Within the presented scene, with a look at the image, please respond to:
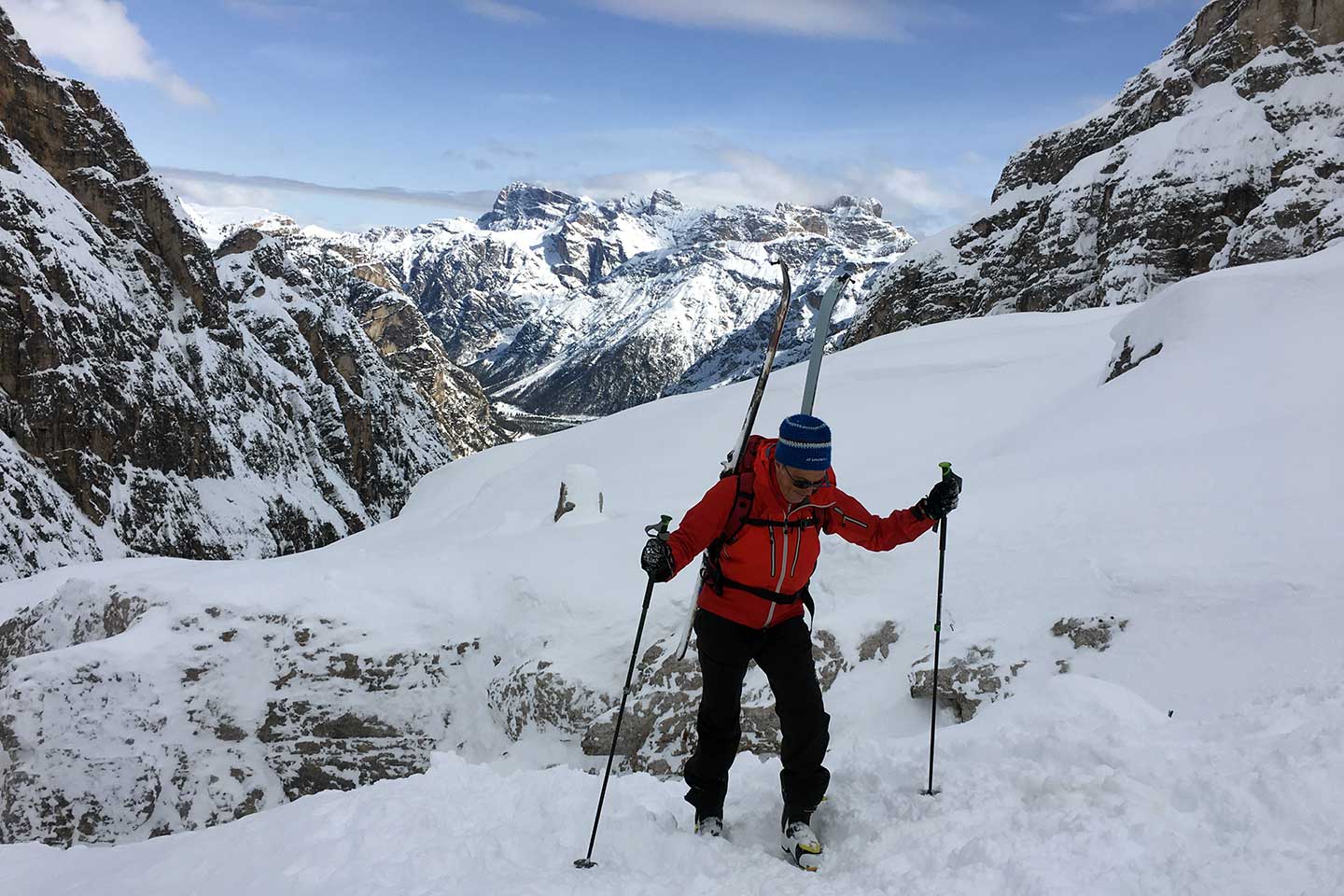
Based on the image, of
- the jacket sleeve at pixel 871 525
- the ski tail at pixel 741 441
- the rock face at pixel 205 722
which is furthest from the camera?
the rock face at pixel 205 722

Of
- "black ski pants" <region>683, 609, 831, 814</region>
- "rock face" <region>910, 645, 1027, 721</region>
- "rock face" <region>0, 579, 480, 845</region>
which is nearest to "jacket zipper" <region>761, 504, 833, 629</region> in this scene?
"black ski pants" <region>683, 609, 831, 814</region>

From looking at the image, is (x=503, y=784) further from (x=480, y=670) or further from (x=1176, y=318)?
(x=1176, y=318)

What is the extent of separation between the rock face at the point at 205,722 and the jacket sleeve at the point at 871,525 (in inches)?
271

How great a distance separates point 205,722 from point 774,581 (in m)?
8.77

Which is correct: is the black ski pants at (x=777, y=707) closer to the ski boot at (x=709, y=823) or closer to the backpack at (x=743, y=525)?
the ski boot at (x=709, y=823)

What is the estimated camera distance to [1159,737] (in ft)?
16.7

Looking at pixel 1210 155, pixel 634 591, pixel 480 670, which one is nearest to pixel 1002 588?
pixel 634 591

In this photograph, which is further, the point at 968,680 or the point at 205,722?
the point at 205,722

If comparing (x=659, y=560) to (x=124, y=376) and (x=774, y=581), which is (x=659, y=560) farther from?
(x=124, y=376)

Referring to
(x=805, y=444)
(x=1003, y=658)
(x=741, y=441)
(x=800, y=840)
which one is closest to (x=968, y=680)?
(x=1003, y=658)

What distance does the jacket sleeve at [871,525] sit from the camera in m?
5.38

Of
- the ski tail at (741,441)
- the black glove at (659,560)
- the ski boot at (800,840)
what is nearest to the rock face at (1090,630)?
the ski boot at (800,840)

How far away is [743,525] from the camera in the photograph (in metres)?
5.17

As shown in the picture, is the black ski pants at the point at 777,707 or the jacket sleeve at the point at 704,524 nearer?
the jacket sleeve at the point at 704,524
